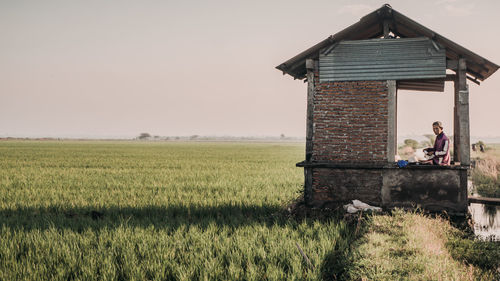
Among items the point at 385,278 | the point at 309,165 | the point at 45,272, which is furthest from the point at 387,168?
the point at 45,272

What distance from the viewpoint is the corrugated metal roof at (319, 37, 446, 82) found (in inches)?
391

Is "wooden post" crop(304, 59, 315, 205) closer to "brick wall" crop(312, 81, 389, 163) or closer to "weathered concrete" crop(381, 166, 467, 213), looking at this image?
"brick wall" crop(312, 81, 389, 163)

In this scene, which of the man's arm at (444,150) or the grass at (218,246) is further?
the man's arm at (444,150)

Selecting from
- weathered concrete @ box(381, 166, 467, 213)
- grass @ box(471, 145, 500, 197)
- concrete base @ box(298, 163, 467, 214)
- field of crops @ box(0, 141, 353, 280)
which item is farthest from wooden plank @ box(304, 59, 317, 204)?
grass @ box(471, 145, 500, 197)

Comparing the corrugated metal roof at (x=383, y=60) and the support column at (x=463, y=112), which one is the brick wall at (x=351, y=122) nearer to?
the corrugated metal roof at (x=383, y=60)

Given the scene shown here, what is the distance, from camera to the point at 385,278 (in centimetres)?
519

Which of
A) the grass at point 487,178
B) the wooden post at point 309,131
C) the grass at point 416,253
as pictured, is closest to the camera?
the grass at point 416,253

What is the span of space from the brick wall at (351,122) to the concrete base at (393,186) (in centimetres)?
34

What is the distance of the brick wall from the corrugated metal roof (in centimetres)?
25

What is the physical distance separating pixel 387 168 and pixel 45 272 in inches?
309

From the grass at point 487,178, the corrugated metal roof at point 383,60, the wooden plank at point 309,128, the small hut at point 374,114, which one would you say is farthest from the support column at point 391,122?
the grass at point 487,178

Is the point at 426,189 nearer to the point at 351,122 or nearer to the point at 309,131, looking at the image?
the point at 351,122

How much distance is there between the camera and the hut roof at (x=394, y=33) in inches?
384

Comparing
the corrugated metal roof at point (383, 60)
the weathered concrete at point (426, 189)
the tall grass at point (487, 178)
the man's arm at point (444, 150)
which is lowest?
the tall grass at point (487, 178)
